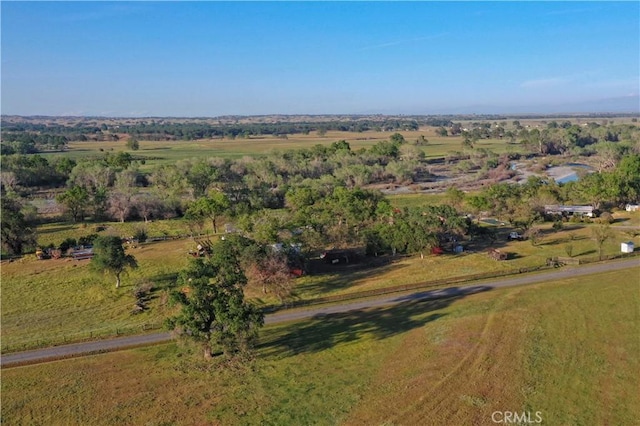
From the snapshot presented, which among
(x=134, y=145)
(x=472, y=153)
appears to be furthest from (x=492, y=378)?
(x=134, y=145)

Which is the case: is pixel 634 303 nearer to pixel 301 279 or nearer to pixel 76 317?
pixel 301 279

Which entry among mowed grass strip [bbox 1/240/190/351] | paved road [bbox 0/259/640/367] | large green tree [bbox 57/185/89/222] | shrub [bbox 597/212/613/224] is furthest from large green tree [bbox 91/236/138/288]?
shrub [bbox 597/212/613/224]

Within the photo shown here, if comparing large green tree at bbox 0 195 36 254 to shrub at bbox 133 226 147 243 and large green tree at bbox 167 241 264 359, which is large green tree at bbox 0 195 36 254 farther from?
large green tree at bbox 167 241 264 359

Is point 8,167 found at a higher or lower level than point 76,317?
higher

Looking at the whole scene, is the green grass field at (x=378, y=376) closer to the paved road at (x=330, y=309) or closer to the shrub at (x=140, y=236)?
the paved road at (x=330, y=309)

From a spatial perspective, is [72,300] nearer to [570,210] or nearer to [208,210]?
[208,210]

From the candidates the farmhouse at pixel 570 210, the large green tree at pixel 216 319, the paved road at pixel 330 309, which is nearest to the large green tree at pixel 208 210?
the paved road at pixel 330 309
